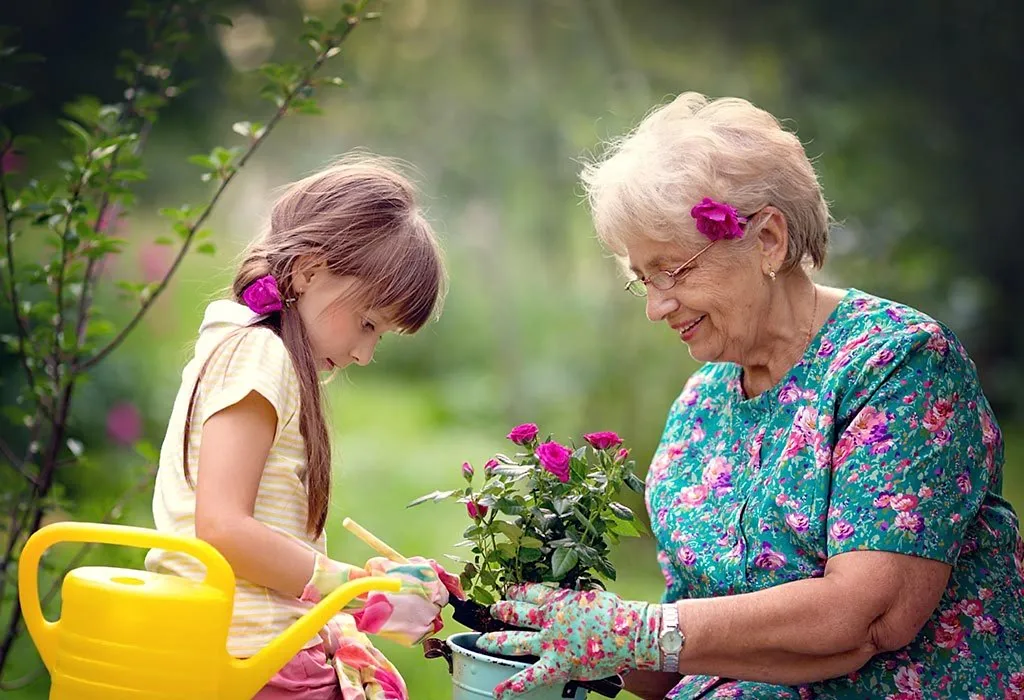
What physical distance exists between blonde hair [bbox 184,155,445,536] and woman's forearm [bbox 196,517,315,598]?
152 mm

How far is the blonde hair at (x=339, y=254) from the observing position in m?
1.78

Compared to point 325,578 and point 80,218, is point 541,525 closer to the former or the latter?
point 325,578

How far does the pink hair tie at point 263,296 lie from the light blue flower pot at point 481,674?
585 millimetres

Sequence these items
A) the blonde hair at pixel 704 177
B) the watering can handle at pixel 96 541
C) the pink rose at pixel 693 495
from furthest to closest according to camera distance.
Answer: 1. the pink rose at pixel 693 495
2. the blonde hair at pixel 704 177
3. the watering can handle at pixel 96 541

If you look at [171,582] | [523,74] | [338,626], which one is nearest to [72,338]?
[338,626]

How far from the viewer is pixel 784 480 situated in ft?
6.40

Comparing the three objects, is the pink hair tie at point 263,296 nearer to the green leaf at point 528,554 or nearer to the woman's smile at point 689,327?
the green leaf at point 528,554

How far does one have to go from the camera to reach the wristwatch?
1.73 m

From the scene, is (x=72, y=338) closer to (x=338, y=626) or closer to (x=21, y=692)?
(x=338, y=626)

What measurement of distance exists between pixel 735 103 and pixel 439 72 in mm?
3547

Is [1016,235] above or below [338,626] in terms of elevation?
below

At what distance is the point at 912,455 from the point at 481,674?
0.76 metres

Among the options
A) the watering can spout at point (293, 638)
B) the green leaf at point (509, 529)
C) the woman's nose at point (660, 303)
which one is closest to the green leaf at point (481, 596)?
the green leaf at point (509, 529)

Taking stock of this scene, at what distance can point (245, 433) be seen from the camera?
1.61m
